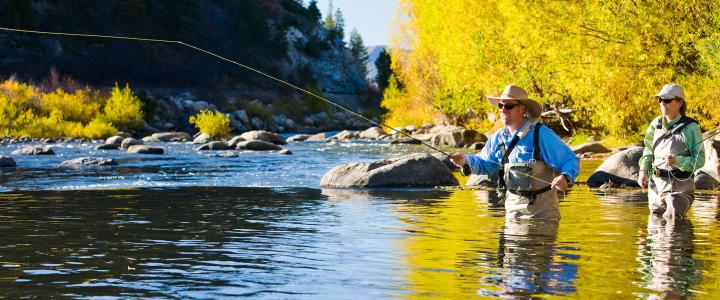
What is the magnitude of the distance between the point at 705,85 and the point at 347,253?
13729 millimetres

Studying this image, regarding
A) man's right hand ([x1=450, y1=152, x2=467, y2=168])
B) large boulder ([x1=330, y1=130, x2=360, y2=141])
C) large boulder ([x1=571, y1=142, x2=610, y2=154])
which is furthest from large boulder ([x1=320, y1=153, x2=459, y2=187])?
large boulder ([x1=330, y1=130, x2=360, y2=141])

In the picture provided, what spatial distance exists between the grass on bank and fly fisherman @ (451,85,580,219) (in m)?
34.4

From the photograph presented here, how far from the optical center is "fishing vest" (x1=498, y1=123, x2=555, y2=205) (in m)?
8.88

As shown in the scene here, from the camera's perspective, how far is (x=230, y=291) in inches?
278

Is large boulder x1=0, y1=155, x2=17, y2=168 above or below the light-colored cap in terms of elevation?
below

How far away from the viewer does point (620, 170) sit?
A: 61.8 ft

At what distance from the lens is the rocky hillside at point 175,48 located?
73938 mm

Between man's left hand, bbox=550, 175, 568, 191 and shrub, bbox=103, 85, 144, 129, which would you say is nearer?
man's left hand, bbox=550, 175, 568, 191

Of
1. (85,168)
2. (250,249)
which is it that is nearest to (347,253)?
(250,249)

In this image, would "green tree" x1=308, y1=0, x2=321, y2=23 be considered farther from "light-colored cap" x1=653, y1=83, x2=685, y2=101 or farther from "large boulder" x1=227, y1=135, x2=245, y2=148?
"light-colored cap" x1=653, y1=83, x2=685, y2=101

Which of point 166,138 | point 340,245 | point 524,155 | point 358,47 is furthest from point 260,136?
point 358,47

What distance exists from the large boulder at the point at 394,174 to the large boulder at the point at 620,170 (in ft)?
8.21

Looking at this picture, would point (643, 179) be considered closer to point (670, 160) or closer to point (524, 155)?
point (670, 160)

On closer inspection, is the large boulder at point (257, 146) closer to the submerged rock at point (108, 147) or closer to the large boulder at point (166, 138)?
the submerged rock at point (108, 147)
